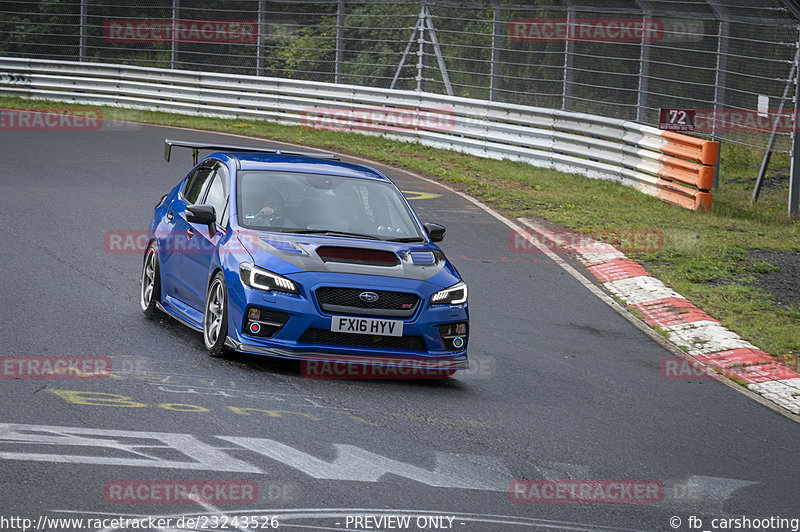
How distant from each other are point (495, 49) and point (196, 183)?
1347 cm

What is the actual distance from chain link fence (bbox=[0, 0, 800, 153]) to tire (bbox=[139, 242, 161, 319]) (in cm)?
1069

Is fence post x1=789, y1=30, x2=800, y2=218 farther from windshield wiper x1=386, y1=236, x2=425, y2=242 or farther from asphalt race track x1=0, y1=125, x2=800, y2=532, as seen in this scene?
windshield wiper x1=386, y1=236, x2=425, y2=242

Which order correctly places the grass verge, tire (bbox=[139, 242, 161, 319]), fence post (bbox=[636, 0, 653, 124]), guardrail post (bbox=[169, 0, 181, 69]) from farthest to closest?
guardrail post (bbox=[169, 0, 181, 69]) → fence post (bbox=[636, 0, 653, 124]) → the grass verge → tire (bbox=[139, 242, 161, 319])

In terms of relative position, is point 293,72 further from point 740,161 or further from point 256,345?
point 256,345

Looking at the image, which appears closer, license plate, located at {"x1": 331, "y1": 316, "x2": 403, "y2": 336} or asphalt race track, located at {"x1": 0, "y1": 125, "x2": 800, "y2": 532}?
asphalt race track, located at {"x1": 0, "y1": 125, "x2": 800, "y2": 532}

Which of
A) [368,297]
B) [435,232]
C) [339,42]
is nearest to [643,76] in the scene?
[339,42]

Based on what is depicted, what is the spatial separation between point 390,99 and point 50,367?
1704 centimetres

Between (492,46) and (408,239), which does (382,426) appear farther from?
(492,46)

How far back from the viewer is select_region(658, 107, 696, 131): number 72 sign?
1756cm

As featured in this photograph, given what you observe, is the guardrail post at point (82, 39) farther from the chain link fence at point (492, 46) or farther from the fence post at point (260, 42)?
the fence post at point (260, 42)

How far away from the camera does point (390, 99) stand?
79.5ft

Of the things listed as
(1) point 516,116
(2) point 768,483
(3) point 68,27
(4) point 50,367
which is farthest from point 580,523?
(3) point 68,27

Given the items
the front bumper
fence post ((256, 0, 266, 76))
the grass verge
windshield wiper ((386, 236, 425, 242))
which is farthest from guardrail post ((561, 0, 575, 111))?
the front bumper

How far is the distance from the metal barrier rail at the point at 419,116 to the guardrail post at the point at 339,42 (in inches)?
22.2
